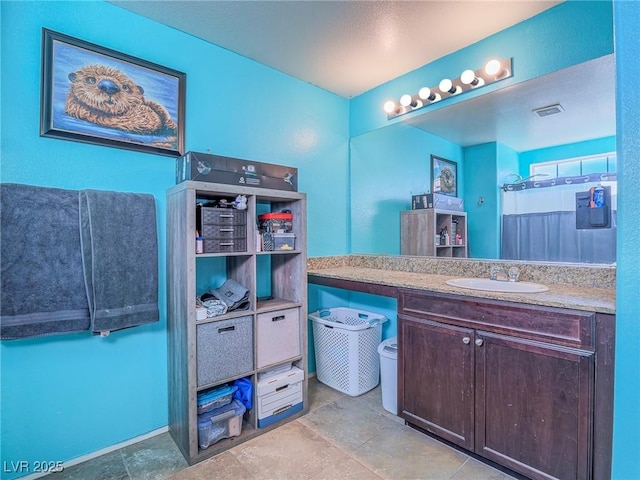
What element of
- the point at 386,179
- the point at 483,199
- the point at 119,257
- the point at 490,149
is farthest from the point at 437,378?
the point at 119,257

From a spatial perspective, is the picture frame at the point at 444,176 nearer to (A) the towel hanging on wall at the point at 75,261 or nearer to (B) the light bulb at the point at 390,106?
(B) the light bulb at the point at 390,106

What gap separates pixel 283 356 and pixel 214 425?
1.66 feet

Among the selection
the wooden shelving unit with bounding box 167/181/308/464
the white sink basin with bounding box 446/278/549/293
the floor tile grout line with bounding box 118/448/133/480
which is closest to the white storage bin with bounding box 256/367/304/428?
the wooden shelving unit with bounding box 167/181/308/464

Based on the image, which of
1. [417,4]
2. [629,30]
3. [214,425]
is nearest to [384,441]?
[214,425]

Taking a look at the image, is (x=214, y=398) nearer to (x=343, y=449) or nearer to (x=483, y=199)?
(x=343, y=449)

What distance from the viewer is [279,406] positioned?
1.93 metres

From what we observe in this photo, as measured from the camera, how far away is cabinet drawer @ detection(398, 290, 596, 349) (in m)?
1.24

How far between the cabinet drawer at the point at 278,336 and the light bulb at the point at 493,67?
1846mm

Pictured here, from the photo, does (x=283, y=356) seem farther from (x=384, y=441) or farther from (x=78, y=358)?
(x=78, y=358)

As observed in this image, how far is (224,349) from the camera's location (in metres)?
1.73

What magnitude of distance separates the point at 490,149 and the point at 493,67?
481mm

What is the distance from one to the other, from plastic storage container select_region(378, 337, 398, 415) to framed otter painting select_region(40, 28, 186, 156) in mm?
1784

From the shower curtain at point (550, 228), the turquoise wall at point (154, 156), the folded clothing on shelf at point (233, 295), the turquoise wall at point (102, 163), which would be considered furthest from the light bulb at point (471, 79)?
the folded clothing on shelf at point (233, 295)

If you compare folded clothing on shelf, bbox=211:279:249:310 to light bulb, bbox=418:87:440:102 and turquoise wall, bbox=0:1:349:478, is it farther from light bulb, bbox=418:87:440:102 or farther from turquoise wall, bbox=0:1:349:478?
light bulb, bbox=418:87:440:102
